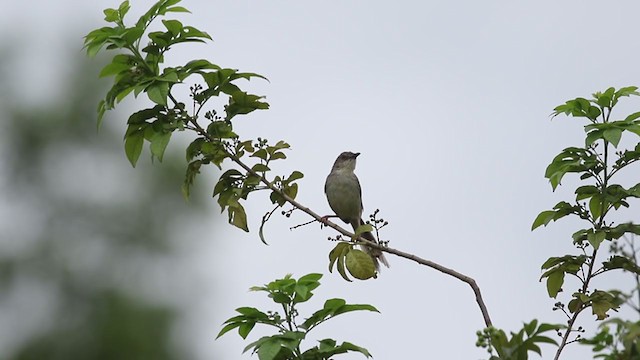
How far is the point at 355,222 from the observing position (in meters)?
11.0

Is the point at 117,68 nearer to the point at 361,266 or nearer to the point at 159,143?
the point at 159,143

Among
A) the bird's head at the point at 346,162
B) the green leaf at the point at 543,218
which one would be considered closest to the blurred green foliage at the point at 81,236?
the bird's head at the point at 346,162

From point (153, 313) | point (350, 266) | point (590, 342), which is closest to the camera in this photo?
point (590, 342)

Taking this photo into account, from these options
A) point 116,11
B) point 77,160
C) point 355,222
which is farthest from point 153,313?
point 116,11

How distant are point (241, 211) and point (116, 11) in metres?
1.14

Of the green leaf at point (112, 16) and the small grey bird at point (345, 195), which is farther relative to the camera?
the small grey bird at point (345, 195)

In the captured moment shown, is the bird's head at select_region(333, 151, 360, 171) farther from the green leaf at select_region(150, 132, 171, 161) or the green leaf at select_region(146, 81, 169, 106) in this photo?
the green leaf at select_region(146, 81, 169, 106)

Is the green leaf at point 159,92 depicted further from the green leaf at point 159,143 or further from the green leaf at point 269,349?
the green leaf at point 269,349

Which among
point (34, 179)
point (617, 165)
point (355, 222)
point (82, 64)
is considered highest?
point (82, 64)

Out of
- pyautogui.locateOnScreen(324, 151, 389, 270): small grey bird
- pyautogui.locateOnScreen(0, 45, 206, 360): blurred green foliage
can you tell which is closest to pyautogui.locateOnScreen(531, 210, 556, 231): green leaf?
pyautogui.locateOnScreen(324, 151, 389, 270): small grey bird

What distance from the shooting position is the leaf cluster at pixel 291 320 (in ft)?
13.7

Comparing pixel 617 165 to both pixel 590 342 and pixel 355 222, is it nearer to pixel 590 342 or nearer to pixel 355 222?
pixel 590 342

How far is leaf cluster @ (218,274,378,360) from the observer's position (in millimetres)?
4188

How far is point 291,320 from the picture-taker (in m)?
4.57
